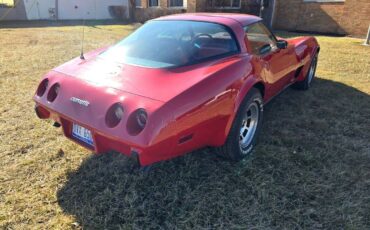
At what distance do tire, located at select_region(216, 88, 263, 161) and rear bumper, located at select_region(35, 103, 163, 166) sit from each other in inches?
34.8

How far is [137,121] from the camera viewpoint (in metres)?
2.16

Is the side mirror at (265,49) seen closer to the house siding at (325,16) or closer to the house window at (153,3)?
the house siding at (325,16)

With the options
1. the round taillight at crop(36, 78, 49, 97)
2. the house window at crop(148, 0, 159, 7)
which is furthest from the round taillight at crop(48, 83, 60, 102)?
the house window at crop(148, 0, 159, 7)

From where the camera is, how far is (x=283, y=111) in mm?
4277

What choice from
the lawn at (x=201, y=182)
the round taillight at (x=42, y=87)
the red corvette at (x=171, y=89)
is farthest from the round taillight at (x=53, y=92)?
the lawn at (x=201, y=182)

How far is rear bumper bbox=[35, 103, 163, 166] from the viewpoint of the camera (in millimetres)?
2068

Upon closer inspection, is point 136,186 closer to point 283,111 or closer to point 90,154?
point 90,154

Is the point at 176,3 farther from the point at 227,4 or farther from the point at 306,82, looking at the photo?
the point at 306,82

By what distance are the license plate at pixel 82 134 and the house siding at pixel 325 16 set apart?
12678mm

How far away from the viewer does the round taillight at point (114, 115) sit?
2.22 meters

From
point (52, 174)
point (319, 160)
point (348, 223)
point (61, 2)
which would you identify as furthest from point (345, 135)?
point (61, 2)

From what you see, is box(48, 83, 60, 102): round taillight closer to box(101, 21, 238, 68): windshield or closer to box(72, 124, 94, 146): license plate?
box(72, 124, 94, 146): license plate

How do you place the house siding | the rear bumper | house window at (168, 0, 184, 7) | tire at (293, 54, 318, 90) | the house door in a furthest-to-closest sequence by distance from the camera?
house window at (168, 0, 184, 7) < the house door < the house siding < tire at (293, 54, 318, 90) < the rear bumper

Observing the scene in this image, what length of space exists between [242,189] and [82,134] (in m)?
1.50
